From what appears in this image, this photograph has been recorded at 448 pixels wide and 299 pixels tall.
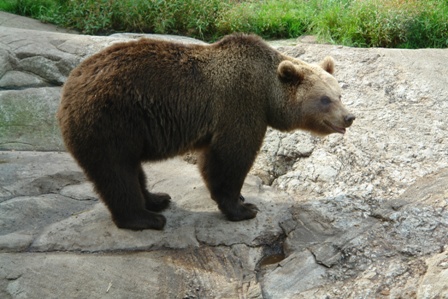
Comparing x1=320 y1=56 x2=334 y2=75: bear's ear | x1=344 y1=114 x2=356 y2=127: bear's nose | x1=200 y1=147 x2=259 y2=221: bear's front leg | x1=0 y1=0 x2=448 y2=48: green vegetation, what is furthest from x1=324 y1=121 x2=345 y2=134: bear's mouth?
x1=0 y1=0 x2=448 y2=48: green vegetation

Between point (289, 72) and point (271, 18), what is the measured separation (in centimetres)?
560

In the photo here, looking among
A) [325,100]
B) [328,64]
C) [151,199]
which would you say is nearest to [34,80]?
[151,199]

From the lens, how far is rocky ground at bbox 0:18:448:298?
17.1 feet

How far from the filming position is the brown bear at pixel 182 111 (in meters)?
5.63

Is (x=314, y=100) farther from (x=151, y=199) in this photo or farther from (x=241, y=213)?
(x=151, y=199)

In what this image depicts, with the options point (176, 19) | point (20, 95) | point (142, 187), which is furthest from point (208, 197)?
point (176, 19)

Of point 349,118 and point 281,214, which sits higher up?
point 349,118

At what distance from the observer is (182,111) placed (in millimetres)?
6020

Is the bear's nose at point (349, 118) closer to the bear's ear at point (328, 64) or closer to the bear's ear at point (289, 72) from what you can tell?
the bear's ear at point (289, 72)

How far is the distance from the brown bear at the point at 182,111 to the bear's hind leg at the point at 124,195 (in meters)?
0.01

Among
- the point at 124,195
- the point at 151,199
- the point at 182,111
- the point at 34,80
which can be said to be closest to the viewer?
the point at 124,195

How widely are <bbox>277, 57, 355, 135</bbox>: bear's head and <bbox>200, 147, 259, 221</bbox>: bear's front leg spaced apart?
72 cm

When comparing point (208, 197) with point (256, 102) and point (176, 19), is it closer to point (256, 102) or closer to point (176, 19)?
point (256, 102)

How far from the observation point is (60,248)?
5.64 meters
